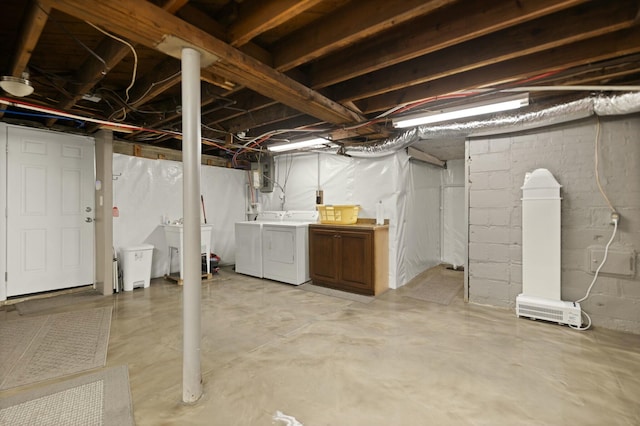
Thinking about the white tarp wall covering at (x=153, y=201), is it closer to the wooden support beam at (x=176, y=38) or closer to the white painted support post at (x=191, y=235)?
the wooden support beam at (x=176, y=38)

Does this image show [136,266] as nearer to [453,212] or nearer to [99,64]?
[99,64]

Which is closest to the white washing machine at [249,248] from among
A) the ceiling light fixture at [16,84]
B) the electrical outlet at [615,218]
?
the ceiling light fixture at [16,84]

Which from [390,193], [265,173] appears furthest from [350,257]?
[265,173]

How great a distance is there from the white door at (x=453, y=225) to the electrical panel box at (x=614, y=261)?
2586 mm

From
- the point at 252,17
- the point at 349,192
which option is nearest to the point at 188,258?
the point at 252,17

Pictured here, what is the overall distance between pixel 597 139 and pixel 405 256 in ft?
8.39

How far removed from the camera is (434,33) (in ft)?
6.34

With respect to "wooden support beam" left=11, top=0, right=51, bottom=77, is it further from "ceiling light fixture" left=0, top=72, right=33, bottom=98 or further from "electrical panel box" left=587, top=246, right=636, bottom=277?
"electrical panel box" left=587, top=246, right=636, bottom=277

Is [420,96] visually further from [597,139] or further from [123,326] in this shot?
[123,326]

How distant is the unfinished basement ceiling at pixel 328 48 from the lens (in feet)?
5.51

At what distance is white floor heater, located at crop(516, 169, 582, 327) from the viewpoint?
3.03m

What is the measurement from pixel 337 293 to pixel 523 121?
118 inches

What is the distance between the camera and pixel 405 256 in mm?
Answer: 4508

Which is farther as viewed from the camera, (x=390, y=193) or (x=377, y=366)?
(x=390, y=193)
